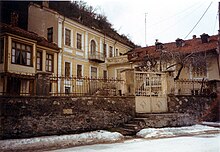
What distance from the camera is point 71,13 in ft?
88.0

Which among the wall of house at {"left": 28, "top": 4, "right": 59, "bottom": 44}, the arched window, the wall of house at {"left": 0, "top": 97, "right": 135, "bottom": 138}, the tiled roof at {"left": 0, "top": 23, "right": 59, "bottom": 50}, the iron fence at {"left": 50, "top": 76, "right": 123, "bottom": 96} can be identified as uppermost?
the wall of house at {"left": 28, "top": 4, "right": 59, "bottom": 44}

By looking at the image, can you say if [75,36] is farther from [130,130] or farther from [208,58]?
[130,130]

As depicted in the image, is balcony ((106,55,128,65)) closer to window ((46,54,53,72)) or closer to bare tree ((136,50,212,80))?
bare tree ((136,50,212,80))

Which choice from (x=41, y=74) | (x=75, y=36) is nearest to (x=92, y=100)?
(x=41, y=74)

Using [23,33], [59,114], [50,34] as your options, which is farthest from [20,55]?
[59,114]

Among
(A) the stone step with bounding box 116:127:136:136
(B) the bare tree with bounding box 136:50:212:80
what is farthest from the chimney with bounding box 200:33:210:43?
(A) the stone step with bounding box 116:127:136:136

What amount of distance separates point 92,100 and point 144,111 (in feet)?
9.45

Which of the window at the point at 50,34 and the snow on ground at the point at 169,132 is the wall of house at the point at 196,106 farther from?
the window at the point at 50,34

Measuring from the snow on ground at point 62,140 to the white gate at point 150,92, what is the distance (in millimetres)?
2789

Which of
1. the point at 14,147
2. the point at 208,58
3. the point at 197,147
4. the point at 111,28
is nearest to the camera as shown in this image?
the point at 197,147

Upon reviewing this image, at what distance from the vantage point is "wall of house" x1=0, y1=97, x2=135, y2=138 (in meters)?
7.39

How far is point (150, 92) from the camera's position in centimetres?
1141

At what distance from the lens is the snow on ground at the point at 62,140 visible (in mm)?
6798

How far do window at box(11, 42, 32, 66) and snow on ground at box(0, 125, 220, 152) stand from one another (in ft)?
31.0
